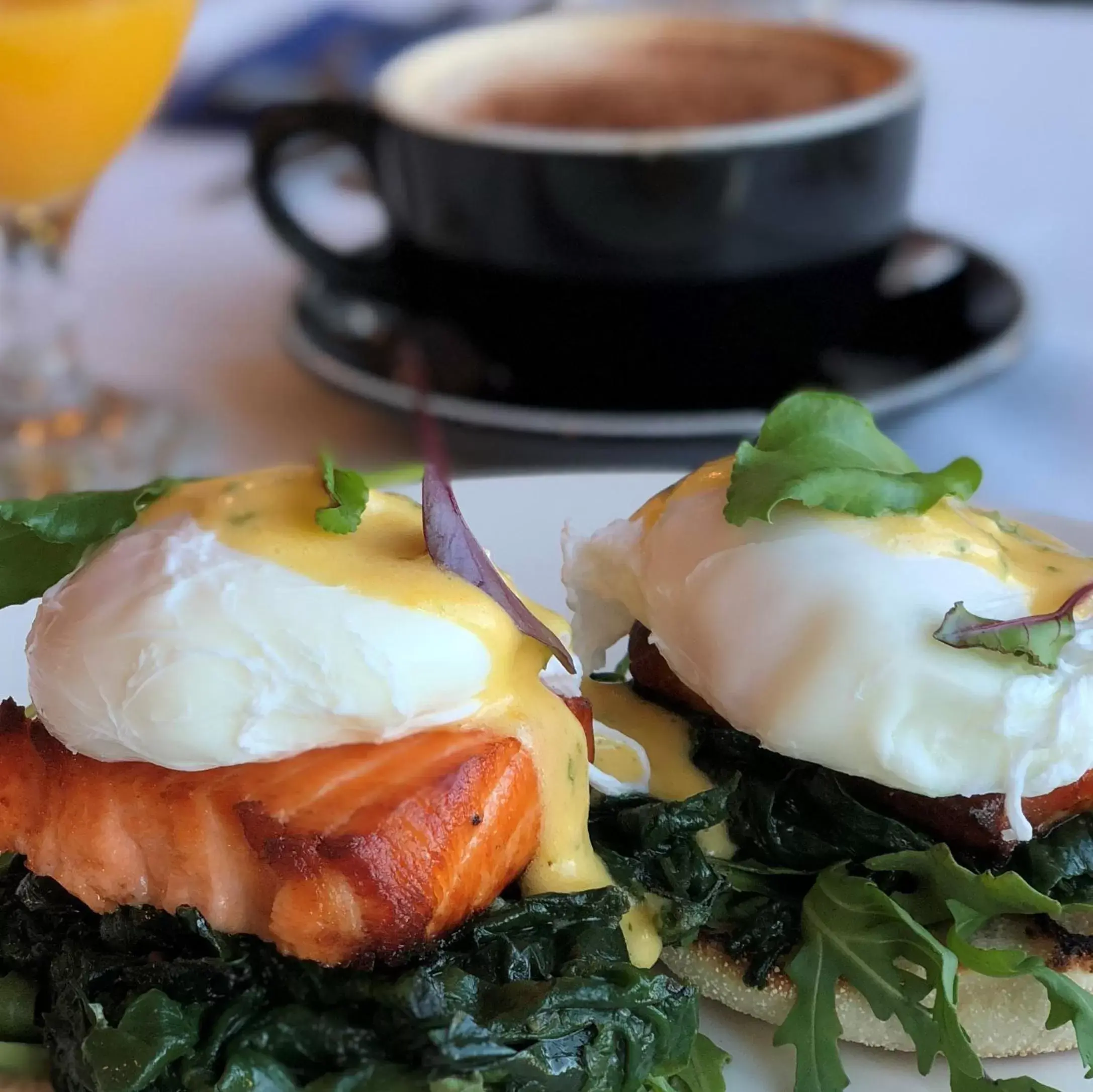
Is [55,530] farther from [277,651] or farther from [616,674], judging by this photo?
[616,674]

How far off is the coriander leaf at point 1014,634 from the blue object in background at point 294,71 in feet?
9.63

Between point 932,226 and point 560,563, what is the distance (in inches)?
→ 71.7

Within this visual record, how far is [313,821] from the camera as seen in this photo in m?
1.09

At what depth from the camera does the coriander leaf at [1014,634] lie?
3.86 ft

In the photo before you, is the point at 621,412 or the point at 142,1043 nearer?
the point at 142,1043

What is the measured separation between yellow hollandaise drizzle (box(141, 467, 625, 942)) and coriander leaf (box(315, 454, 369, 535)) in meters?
0.01

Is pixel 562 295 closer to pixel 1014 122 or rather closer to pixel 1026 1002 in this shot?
pixel 1026 1002

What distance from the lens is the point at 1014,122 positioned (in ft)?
12.6

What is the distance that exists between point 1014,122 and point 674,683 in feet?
9.84

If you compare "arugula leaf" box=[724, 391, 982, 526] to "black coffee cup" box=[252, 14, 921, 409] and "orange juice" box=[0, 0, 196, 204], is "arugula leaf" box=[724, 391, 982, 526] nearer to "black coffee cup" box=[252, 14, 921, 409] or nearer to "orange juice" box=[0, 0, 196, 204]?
"black coffee cup" box=[252, 14, 921, 409]

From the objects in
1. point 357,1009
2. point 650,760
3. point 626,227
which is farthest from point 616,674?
point 626,227

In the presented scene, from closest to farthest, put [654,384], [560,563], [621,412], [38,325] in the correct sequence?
1. [560,563]
2. [621,412]
3. [654,384]
4. [38,325]

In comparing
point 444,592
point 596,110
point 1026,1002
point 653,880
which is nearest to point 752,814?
point 653,880

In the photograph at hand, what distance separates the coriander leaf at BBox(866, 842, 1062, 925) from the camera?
1201 millimetres
